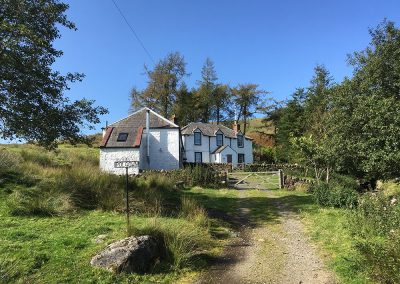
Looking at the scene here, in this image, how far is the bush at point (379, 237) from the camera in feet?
21.5

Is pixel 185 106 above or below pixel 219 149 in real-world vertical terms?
above

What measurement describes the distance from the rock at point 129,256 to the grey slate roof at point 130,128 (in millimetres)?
27209

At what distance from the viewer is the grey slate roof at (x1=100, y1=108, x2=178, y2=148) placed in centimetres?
3550

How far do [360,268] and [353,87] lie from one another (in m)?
15.8

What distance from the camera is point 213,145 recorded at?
182ft

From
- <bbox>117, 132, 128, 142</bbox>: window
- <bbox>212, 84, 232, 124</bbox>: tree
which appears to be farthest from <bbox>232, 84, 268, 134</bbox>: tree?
<bbox>117, 132, 128, 142</bbox>: window

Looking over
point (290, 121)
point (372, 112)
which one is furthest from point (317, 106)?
point (372, 112)

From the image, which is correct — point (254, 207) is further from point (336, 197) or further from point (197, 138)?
point (197, 138)

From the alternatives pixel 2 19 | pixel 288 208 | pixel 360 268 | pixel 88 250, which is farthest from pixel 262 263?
pixel 2 19

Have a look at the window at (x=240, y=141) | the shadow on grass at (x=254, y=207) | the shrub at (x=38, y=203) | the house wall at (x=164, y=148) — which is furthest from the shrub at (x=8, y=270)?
the window at (x=240, y=141)

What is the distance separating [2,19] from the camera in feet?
41.5

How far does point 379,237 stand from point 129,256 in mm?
6425

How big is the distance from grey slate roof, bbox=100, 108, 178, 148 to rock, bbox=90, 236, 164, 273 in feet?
89.3

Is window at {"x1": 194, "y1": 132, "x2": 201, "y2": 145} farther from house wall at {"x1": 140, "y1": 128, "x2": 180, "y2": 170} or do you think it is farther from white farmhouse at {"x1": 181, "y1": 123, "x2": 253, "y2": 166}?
house wall at {"x1": 140, "y1": 128, "x2": 180, "y2": 170}
